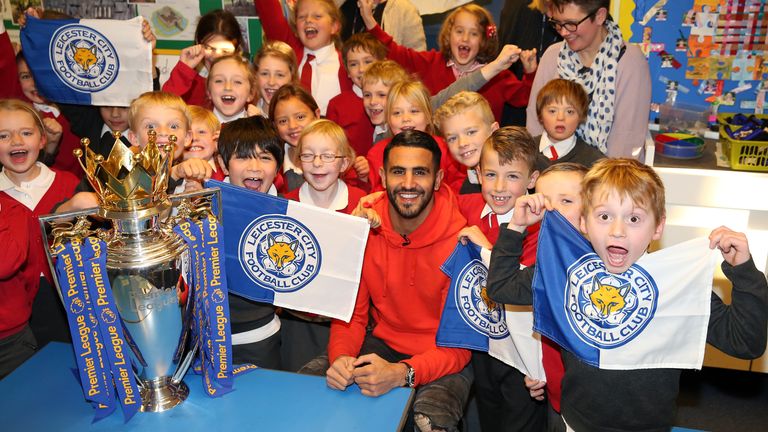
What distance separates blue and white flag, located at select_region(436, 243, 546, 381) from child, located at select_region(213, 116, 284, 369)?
83cm

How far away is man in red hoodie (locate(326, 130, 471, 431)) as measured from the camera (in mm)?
2992

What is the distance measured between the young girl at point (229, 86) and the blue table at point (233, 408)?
2107 mm

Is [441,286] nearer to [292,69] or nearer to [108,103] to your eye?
[292,69]

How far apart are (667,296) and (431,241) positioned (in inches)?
42.8

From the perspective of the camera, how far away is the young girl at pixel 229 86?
158 inches

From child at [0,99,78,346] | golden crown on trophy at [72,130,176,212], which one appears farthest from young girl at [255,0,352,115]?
golden crown on trophy at [72,130,176,212]

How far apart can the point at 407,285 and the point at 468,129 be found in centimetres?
100

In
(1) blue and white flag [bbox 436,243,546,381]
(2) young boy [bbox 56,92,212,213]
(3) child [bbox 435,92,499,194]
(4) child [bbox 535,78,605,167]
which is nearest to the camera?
(1) blue and white flag [bbox 436,243,546,381]

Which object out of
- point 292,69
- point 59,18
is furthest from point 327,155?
point 59,18

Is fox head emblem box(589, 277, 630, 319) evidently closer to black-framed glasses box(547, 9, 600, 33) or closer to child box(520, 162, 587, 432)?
child box(520, 162, 587, 432)

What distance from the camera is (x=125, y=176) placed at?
1995 millimetres

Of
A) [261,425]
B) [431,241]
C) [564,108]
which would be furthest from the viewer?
[564,108]

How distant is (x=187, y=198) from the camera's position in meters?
2.26

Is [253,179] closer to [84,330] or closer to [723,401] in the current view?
[84,330]
